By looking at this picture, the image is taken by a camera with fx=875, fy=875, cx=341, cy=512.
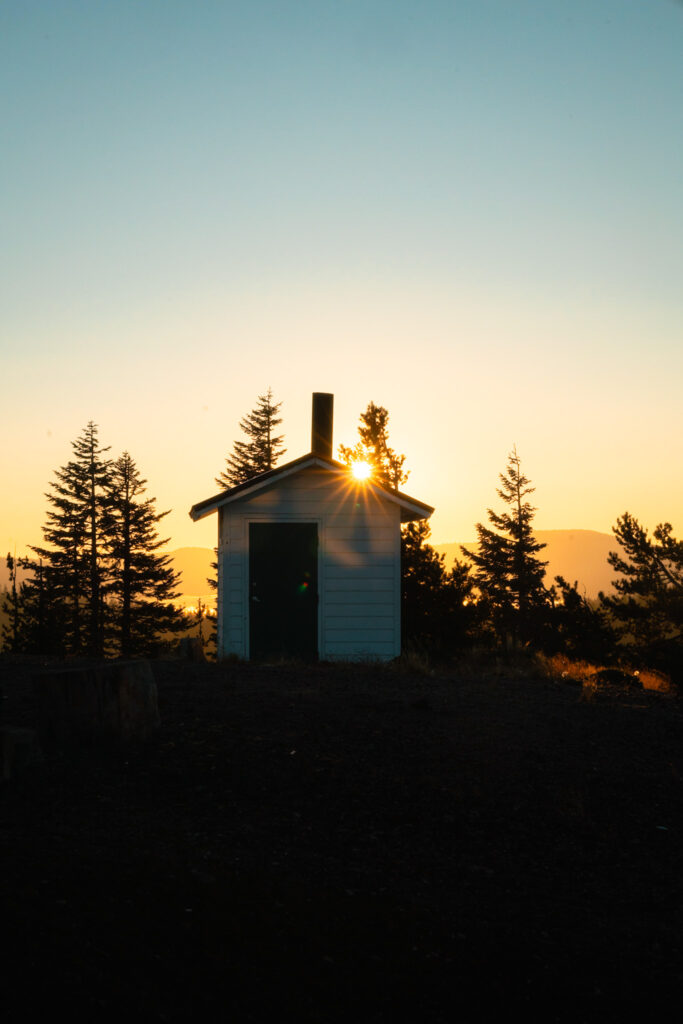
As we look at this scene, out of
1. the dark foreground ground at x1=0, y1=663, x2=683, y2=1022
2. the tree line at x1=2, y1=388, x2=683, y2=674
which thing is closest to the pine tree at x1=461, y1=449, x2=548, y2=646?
the tree line at x1=2, y1=388, x2=683, y2=674

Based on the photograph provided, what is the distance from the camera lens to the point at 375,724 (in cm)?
864

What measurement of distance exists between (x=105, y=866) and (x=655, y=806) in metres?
4.46

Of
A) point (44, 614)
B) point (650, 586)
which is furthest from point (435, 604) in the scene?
point (44, 614)

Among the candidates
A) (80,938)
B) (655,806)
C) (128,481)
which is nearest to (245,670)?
(655,806)

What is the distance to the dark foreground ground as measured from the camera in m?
4.00

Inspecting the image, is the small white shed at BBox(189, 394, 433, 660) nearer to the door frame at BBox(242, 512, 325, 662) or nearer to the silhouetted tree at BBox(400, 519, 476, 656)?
the door frame at BBox(242, 512, 325, 662)

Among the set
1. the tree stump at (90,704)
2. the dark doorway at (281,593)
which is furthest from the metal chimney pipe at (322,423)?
the tree stump at (90,704)

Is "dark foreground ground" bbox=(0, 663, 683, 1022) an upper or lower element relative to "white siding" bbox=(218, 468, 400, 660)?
Answer: lower

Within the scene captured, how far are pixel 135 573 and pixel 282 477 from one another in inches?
1093

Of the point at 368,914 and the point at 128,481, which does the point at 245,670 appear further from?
the point at 128,481

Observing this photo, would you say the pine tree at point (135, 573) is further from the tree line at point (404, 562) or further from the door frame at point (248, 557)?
the door frame at point (248, 557)

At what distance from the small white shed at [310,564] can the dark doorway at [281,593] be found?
0.06 ft

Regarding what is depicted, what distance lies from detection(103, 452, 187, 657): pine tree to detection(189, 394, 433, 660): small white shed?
26020 mm

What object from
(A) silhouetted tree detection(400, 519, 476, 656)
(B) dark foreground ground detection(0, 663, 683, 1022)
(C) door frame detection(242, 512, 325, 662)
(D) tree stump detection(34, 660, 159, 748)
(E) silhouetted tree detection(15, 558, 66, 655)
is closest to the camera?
(B) dark foreground ground detection(0, 663, 683, 1022)
